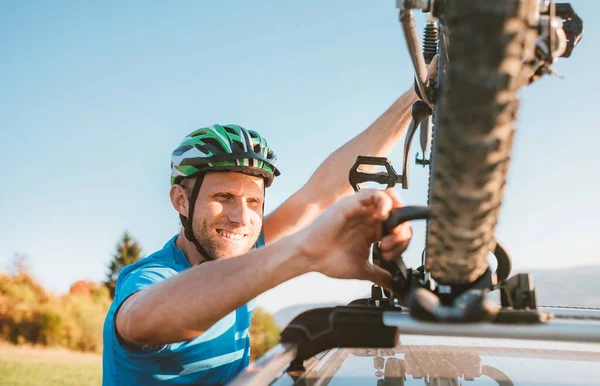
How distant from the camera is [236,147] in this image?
341 cm

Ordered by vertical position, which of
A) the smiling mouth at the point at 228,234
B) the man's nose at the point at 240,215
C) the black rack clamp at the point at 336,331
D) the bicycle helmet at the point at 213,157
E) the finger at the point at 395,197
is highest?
the bicycle helmet at the point at 213,157

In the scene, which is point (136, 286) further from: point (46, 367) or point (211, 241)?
point (46, 367)

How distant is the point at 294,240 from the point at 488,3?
0.88 metres

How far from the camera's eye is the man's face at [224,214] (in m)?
3.38

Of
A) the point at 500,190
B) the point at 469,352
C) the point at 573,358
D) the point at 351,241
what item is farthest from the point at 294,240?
the point at 573,358

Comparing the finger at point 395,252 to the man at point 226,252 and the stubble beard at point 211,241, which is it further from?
the stubble beard at point 211,241

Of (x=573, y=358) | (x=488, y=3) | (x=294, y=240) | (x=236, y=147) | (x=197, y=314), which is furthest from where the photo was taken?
(x=236, y=147)

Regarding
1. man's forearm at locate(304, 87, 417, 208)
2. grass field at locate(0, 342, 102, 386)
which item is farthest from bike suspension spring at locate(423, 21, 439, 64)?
grass field at locate(0, 342, 102, 386)

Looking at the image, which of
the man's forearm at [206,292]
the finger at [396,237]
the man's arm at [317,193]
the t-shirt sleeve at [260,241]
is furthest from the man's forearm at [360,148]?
the man's forearm at [206,292]

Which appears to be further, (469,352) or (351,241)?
(469,352)

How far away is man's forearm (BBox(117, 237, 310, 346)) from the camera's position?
1.70 metres

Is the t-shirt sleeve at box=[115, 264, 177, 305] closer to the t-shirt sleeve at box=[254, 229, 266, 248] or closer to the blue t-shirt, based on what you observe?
the blue t-shirt

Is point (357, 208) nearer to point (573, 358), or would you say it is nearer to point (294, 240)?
point (294, 240)

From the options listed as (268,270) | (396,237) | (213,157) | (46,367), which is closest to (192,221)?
(213,157)
